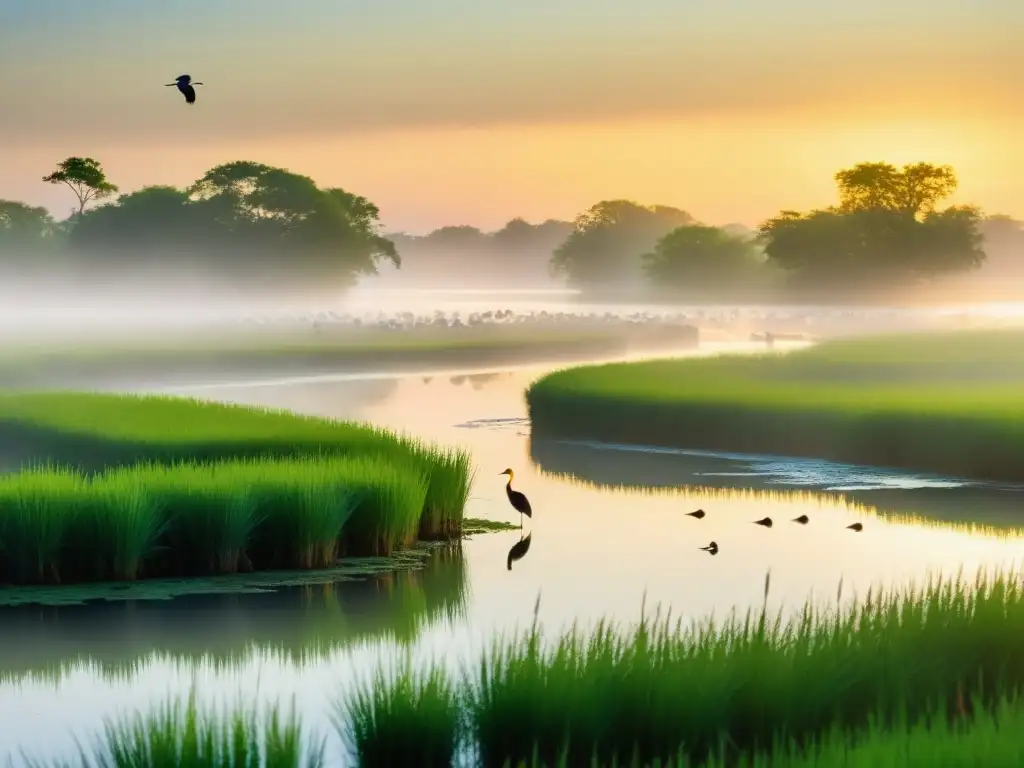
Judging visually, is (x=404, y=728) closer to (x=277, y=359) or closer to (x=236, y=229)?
(x=277, y=359)

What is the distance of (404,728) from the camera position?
10680 millimetres

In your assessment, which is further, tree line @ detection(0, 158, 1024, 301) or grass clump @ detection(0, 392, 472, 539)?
tree line @ detection(0, 158, 1024, 301)

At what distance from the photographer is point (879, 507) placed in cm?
2475

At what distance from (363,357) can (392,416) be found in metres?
39.2

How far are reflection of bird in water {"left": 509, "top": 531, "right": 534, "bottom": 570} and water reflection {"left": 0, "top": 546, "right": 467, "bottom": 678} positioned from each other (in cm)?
195

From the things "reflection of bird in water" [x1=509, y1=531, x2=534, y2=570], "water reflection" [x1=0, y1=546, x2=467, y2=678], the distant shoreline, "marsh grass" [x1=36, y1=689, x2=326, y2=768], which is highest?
"marsh grass" [x1=36, y1=689, x2=326, y2=768]

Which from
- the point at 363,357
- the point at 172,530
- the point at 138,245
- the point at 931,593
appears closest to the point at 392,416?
the point at 172,530

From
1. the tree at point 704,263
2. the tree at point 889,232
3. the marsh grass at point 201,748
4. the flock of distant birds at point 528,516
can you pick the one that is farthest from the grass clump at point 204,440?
the tree at point 704,263

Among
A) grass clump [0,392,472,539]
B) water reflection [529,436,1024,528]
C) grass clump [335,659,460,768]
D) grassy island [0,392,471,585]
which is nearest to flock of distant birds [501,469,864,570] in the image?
grass clump [0,392,472,539]

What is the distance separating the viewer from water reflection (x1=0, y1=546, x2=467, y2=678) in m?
15.2

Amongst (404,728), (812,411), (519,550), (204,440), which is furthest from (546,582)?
(812,411)

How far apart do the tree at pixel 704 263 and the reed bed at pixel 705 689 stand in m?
136

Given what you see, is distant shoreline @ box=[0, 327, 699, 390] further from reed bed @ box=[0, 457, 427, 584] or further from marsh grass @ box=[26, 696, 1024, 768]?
marsh grass @ box=[26, 696, 1024, 768]

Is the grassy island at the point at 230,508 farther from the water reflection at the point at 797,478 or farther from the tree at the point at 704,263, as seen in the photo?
the tree at the point at 704,263
